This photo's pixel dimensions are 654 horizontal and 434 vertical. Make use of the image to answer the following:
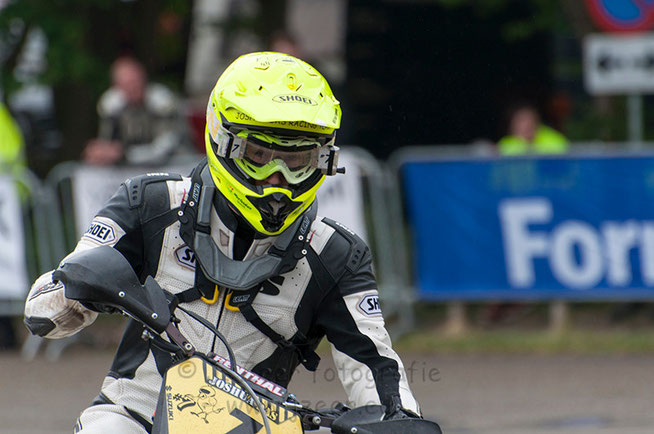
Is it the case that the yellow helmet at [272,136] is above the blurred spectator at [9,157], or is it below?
above

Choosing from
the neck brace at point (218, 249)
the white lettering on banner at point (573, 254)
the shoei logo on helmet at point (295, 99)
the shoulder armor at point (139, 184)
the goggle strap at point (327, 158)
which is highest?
the shoei logo on helmet at point (295, 99)

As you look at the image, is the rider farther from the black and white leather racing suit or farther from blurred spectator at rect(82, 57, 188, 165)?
blurred spectator at rect(82, 57, 188, 165)

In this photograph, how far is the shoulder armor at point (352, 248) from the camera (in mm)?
3607

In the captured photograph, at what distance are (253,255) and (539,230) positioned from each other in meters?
6.69

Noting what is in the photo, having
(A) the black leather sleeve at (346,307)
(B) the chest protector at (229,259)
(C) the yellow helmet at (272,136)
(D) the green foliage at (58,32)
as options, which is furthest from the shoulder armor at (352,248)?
(D) the green foliage at (58,32)

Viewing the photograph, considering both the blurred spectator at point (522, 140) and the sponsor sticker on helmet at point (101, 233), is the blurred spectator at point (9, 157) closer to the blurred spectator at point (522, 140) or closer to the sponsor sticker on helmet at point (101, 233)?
the blurred spectator at point (522, 140)

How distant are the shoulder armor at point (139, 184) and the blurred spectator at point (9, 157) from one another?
6912 millimetres

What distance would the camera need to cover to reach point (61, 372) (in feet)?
31.1

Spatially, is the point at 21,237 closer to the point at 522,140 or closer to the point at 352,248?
the point at 522,140

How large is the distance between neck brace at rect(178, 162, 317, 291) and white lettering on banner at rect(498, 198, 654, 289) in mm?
6626

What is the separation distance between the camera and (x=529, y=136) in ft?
34.9

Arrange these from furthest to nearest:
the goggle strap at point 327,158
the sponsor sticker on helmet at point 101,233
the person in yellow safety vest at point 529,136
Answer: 1. the person in yellow safety vest at point 529,136
2. the sponsor sticker on helmet at point 101,233
3. the goggle strap at point 327,158

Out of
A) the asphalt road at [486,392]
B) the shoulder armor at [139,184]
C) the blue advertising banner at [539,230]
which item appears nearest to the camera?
the shoulder armor at [139,184]

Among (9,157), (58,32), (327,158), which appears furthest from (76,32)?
(327,158)
